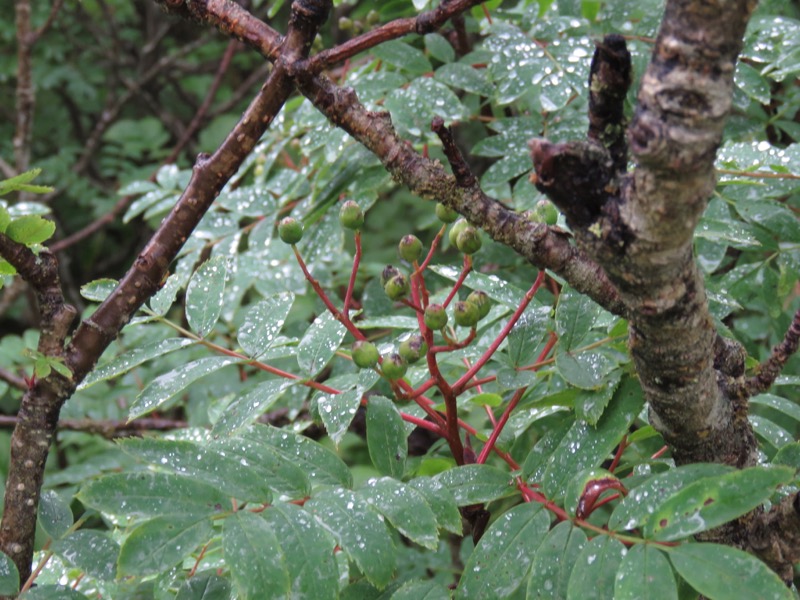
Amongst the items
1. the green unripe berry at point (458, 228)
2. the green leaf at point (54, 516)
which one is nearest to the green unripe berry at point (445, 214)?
the green unripe berry at point (458, 228)

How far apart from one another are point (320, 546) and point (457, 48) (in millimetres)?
1157

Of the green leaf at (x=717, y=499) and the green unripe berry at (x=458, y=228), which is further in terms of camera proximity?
the green unripe berry at (x=458, y=228)

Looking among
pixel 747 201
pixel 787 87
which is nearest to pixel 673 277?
pixel 747 201

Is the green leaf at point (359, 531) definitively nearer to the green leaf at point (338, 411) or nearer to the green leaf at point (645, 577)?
the green leaf at point (338, 411)

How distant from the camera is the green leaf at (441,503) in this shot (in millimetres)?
706

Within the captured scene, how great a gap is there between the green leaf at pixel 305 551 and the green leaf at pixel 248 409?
4.8 inches

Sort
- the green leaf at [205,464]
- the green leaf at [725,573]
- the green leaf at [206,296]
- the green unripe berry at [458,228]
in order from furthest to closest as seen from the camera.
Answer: the green leaf at [206,296] → the green unripe berry at [458,228] → the green leaf at [205,464] → the green leaf at [725,573]

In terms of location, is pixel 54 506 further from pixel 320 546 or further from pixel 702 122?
pixel 702 122

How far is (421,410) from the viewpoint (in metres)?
1.01

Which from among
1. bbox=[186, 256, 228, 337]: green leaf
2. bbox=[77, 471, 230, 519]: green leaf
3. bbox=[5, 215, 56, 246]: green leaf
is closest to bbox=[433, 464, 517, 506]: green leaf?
bbox=[77, 471, 230, 519]: green leaf

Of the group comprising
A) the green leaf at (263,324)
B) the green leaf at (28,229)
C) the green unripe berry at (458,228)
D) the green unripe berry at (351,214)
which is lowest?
the green leaf at (263,324)

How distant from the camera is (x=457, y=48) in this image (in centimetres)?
158

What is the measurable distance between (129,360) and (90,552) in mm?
186

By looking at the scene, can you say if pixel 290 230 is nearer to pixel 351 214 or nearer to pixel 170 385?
pixel 351 214
